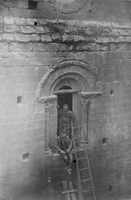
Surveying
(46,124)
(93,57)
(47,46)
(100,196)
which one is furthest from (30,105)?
(100,196)

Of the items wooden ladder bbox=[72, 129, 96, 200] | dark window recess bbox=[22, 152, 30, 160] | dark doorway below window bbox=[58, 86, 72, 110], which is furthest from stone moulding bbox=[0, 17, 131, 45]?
dark window recess bbox=[22, 152, 30, 160]

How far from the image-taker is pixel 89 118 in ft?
37.7

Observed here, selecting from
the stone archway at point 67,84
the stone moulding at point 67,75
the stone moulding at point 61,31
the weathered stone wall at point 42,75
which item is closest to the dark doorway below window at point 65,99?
the stone archway at point 67,84

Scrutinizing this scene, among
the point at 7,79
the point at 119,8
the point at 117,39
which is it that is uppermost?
the point at 119,8

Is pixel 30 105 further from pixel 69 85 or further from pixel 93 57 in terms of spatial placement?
pixel 93 57

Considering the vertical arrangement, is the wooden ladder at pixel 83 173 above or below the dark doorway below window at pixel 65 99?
below

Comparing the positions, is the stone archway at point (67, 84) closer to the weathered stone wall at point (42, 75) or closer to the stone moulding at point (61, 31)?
the weathered stone wall at point (42, 75)

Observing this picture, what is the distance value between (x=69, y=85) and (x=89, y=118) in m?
1.28

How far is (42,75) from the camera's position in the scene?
1055 centimetres

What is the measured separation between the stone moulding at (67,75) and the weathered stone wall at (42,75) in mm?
157

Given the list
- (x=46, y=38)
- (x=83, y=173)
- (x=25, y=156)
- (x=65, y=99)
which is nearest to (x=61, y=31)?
(x=46, y=38)

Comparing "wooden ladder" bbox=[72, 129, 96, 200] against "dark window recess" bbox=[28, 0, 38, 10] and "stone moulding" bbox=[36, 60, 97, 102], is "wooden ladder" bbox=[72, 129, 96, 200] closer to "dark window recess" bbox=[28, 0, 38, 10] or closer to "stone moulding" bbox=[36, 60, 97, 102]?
"stone moulding" bbox=[36, 60, 97, 102]

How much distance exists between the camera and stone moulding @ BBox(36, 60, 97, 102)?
10609 millimetres

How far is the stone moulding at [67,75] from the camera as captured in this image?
10.6 meters
